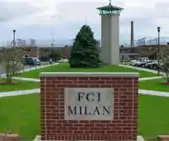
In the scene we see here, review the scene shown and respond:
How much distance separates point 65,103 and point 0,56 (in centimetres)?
1853

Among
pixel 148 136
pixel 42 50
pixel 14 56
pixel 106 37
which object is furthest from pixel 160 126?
pixel 42 50

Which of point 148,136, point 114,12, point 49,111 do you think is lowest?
point 148,136

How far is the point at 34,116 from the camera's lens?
13.2 m

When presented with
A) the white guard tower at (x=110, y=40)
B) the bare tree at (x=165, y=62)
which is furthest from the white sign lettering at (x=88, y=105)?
the white guard tower at (x=110, y=40)

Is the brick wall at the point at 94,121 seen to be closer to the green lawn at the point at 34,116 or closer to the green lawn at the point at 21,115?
the green lawn at the point at 34,116

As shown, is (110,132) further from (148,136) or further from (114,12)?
(114,12)

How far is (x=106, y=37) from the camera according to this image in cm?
6362

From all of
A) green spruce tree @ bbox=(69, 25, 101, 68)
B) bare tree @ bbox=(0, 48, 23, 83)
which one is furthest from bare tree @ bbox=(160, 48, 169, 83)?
green spruce tree @ bbox=(69, 25, 101, 68)

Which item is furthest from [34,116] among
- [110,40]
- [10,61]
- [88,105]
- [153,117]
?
[110,40]

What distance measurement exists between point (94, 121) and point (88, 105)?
0.36 metres

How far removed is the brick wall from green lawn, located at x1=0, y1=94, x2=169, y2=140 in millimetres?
786

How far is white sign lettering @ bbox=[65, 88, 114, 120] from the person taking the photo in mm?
9539

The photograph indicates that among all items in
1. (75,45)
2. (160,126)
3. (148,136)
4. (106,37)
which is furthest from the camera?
(106,37)

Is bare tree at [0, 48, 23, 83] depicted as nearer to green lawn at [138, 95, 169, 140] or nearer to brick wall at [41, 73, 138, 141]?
green lawn at [138, 95, 169, 140]
